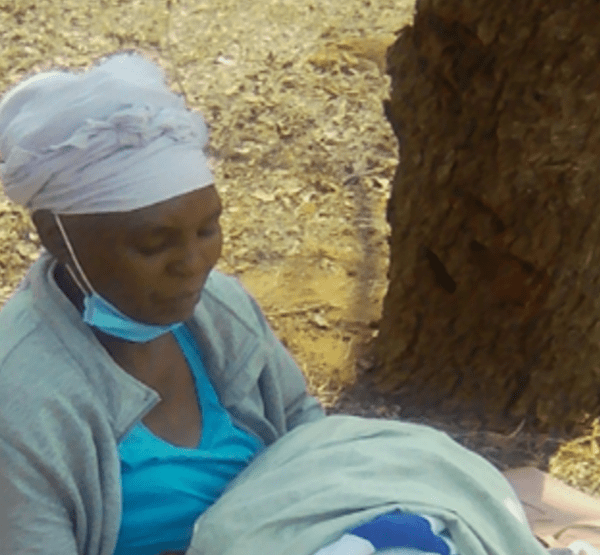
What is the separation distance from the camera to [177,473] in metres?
1.97

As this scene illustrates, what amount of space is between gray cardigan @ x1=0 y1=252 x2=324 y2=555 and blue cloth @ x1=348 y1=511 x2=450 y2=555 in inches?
17.0

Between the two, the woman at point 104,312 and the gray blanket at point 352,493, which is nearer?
the woman at point 104,312

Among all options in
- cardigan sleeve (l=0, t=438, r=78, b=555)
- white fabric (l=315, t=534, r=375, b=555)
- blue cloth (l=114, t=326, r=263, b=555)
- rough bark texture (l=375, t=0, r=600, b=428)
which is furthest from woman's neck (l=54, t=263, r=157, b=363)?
rough bark texture (l=375, t=0, r=600, b=428)

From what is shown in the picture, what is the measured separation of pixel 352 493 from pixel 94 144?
704mm

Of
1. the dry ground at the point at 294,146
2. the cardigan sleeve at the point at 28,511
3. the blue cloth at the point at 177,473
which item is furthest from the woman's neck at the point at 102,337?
the dry ground at the point at 294,146

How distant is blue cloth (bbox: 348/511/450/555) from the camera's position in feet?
5.77

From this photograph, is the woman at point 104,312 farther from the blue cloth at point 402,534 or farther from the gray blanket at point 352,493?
the blue cloth at point 402,534

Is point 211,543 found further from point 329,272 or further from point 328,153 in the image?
point 328,153

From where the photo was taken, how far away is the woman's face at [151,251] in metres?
1.74

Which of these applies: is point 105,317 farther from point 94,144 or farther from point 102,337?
point 94,144

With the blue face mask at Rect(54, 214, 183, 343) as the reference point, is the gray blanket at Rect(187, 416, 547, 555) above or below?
below

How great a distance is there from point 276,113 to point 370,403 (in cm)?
203

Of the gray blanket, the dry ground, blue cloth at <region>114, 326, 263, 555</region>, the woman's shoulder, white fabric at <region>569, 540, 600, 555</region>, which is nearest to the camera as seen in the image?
the gray blanket

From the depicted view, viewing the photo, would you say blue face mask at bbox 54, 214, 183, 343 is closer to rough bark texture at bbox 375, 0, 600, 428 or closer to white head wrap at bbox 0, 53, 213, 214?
white head wrap at bbox 0, 53, 213, 214
